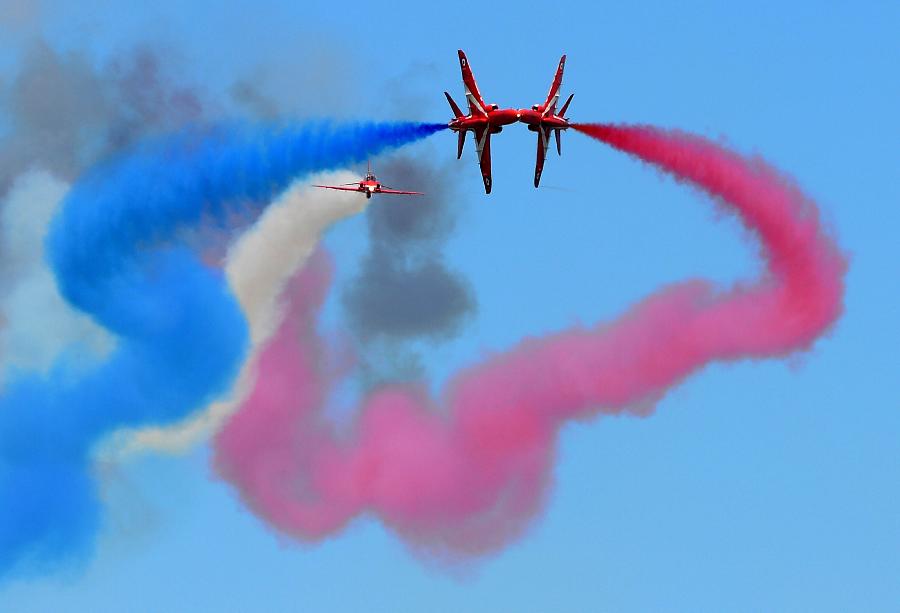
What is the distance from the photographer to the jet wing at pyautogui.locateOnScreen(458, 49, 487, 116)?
17888 centimetres

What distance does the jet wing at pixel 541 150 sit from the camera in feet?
588

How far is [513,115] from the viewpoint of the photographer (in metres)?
178

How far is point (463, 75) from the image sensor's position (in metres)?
180

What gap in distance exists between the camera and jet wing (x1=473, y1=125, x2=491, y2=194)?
7042 inches

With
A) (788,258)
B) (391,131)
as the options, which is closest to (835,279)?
(788,258)

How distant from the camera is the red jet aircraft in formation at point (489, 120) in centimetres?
17850

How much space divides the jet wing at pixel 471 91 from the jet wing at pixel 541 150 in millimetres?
1692

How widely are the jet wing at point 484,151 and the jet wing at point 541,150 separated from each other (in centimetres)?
127

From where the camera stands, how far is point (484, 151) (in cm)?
17938

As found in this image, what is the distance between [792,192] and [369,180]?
12.4 meters

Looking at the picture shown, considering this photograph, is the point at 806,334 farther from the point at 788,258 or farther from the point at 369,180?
the point at 369,180

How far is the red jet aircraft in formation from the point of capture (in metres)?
178

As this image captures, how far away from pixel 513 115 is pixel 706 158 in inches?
259

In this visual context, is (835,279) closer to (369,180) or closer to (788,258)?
(788,258)
